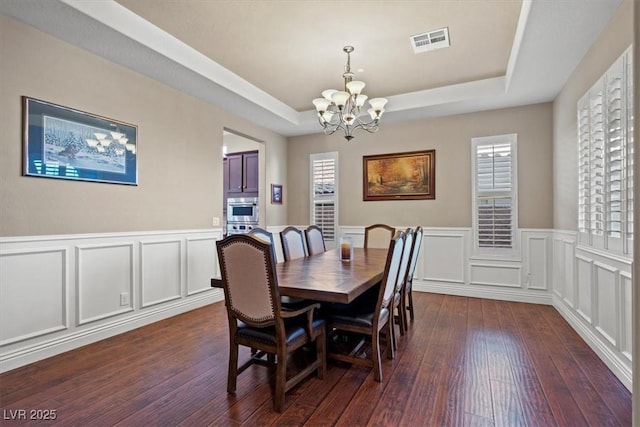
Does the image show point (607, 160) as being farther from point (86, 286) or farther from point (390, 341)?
point (86, 286)

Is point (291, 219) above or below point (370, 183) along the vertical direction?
below

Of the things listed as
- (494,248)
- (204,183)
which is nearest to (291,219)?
(204,183)

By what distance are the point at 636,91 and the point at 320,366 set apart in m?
2.18

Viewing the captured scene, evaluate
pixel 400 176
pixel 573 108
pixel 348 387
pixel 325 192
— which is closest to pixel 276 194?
pixel 325 192

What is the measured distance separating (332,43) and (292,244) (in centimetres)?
206

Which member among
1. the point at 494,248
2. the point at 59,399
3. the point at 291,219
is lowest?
the point at 59,399

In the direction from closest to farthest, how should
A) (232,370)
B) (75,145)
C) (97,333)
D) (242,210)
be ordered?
(232,370), (75,145), (97,333), (242,210)

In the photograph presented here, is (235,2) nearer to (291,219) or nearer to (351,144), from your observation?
(351,144)

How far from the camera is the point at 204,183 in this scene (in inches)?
168

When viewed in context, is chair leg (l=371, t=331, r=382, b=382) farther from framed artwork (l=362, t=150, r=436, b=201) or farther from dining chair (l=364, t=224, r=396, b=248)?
framed artwork (l=362, t=150, r=436, b=201)

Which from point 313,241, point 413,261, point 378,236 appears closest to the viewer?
point 413,261

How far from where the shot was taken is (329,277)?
2.32 m

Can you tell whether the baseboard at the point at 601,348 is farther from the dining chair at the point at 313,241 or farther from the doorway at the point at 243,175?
the doorway at the point at 243,175

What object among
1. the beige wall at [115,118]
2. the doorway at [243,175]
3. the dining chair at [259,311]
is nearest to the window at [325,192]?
the doorway at [243,175]
